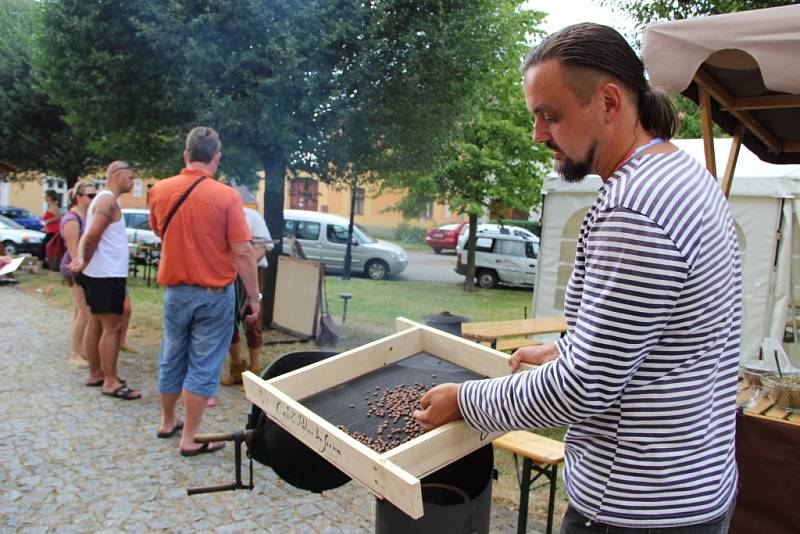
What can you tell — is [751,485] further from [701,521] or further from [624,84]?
[624,84]

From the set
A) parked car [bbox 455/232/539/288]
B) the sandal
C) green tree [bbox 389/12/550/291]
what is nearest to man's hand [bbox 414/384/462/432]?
the sandal

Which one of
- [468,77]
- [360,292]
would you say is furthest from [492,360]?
[360,292]

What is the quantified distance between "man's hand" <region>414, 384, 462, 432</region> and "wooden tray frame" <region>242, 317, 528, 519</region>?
0.04 m

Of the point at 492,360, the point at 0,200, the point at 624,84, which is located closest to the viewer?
the point at 624,84

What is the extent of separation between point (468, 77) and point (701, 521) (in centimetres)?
727

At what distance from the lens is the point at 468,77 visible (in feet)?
25.9

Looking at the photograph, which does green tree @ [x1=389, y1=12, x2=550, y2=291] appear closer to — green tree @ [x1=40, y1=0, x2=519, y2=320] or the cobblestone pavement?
green tree @ [x1=40, y1=0, x2=519, y2=320]

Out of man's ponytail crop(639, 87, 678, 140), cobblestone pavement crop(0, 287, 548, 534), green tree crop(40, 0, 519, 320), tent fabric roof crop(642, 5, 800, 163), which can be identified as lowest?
cobblestone pavement crop(0, 287, 548, 534)

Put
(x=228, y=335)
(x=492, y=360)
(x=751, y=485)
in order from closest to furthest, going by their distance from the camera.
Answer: (x=492, y=360)
(x=751, y=485)
(x=228, y=335)

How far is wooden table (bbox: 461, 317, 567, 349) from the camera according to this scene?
5.78 meters

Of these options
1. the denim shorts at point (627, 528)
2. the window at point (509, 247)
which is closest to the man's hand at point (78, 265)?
the denim shorts at point (627, 528)

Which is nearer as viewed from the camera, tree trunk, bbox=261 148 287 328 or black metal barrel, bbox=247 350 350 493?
black metal barrel, bbox=247 350 350 493

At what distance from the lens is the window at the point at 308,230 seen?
1814cm

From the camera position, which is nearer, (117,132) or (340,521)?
(340,521)
